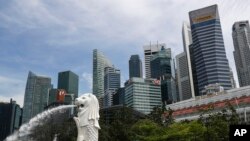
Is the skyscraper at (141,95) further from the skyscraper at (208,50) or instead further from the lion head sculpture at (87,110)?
the lion head sculpture at (87,110)

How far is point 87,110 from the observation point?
62.2ft

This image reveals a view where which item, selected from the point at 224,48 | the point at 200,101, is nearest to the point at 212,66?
the point at 224,48

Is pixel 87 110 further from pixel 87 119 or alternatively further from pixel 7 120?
pixel 7 120

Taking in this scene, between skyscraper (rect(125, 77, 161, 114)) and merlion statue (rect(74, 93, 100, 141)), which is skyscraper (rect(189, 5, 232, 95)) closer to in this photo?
skyscraper (rect(125, 77, 161, 114))

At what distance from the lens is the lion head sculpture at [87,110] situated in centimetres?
1877

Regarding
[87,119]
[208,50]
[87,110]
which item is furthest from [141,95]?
[87,119]

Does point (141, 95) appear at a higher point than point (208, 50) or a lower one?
lower

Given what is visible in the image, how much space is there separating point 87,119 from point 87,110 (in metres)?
0.53

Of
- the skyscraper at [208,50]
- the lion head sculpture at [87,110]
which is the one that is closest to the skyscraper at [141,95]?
the skyscraper at [208,50]

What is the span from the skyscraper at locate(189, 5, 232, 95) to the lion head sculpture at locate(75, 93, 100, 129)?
14664 cm

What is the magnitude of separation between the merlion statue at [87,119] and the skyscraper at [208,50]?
147 m

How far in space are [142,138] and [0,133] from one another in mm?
125470

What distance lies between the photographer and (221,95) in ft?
275

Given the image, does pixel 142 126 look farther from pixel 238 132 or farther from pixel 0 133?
pixel 0 133
